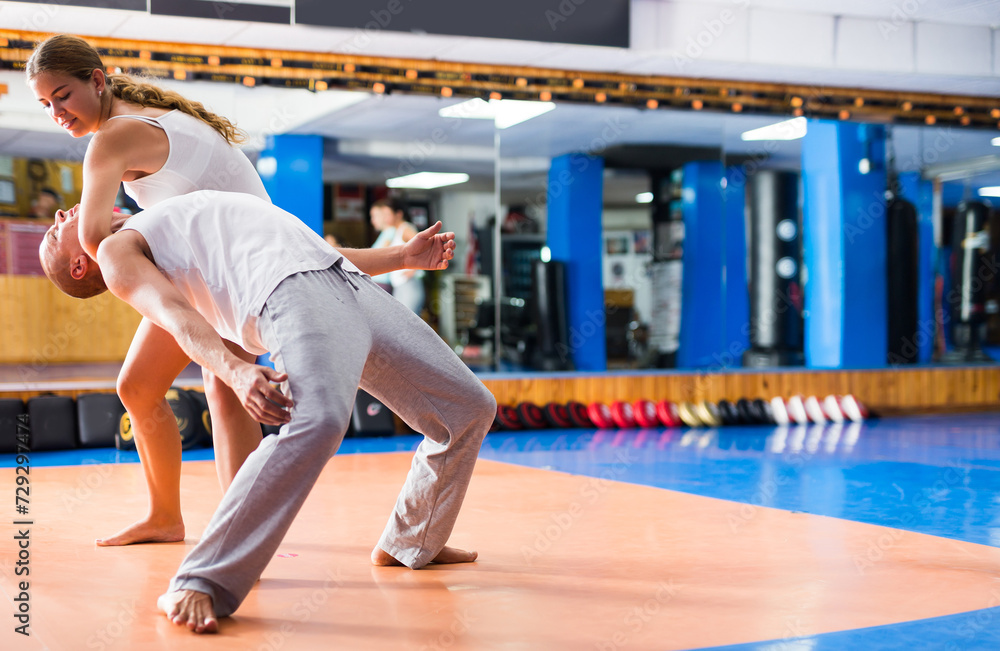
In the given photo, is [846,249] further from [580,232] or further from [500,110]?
[500,110]

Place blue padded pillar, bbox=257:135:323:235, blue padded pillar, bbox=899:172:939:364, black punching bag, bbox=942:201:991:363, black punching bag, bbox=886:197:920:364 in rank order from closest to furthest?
blue padded pillar, bbox=257:135:323:235 < black punching bag, bbox=886:197:920:364 < blue padded pillar, bbox=899:172:939:364 < black punching bag, bbox=942:201:991:363

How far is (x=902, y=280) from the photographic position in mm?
7828

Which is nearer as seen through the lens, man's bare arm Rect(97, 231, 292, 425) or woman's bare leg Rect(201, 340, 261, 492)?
man's bare arm Rect(97, 231, 292, 425)

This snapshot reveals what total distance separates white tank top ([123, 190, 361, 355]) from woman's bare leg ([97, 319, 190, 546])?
1.71ft

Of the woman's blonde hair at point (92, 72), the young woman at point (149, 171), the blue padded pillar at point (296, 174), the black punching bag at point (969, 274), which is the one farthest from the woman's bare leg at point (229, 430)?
the black punching bag at point (969, 274)

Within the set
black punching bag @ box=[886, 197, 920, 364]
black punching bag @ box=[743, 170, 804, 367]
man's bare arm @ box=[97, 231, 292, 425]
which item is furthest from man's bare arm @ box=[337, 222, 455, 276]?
black punching bag @ box=[743, 170, 804, 367]

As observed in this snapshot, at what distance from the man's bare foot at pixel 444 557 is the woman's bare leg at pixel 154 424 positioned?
594 millimetres

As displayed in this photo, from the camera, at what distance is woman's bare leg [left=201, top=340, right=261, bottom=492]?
2.19 metres

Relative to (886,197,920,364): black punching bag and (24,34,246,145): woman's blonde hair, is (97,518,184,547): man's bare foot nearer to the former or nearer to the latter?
(24,34,246,145): woman's blonde hair

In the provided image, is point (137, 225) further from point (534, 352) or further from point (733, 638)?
point (534, 352)

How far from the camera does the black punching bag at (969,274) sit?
8.65m

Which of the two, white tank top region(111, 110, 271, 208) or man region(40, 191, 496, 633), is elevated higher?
white tank top region(111, 110, 271, 208)

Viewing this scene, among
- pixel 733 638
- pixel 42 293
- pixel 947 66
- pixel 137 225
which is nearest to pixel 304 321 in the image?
pixel 137 225

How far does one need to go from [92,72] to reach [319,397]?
3.20ft
